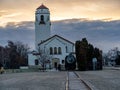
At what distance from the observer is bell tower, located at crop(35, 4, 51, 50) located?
151 metres

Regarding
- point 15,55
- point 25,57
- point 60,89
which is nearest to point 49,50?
point 15,55

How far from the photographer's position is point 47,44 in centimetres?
14838

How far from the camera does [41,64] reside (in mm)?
140000

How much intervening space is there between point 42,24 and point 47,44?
741 cm

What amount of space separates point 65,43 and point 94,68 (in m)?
34.2

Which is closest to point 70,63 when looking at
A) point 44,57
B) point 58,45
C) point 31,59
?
point 44,57

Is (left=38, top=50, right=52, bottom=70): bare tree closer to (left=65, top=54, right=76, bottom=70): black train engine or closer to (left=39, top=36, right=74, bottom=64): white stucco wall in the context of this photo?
(left=39, top=36, right=74, bottom=64): white stucco wall

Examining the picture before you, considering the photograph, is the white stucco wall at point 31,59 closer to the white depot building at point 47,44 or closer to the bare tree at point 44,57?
the white depot building at point 47,44

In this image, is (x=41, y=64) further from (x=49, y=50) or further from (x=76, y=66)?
(x=76, y=66)

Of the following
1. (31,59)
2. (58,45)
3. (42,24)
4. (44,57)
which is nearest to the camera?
(44,57)

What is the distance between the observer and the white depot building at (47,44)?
147 m

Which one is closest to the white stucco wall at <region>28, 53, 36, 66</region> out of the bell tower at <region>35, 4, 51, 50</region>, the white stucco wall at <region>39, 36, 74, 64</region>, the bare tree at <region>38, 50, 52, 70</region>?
the bell tower at <region>35, 4, 51, 50</region>

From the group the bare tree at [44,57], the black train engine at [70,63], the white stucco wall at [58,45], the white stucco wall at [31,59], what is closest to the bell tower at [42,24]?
the white stucco wall at [58,45]

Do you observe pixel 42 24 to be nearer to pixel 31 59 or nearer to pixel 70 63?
pixel 31 59
